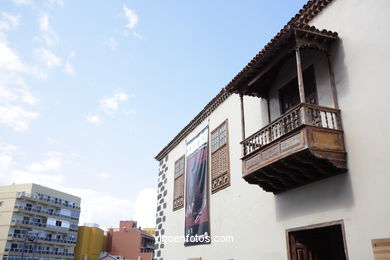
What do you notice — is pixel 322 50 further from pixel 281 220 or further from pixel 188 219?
pixel 188 219

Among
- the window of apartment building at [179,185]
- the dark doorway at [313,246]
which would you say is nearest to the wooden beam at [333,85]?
the dark doorway at [313,246]

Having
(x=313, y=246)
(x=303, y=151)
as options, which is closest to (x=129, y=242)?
(x=313, y=246)

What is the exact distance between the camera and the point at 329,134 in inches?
225

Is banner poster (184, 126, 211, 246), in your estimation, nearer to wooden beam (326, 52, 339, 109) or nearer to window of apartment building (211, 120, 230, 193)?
window of apartment building (211, 120, 230, 193)

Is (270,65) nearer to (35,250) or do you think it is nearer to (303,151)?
(303,151)

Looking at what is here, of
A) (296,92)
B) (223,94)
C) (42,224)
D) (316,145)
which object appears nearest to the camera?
(316,145)

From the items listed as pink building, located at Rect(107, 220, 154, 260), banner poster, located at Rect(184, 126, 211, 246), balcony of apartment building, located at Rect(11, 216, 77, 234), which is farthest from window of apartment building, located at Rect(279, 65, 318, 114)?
balcony of apartment building, located at Rect(11, 216, 77, 234)

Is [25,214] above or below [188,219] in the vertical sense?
above

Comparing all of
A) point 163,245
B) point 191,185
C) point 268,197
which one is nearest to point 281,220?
point 268,197

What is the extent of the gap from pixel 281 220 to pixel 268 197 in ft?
2.22

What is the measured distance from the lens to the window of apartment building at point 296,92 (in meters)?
6.80

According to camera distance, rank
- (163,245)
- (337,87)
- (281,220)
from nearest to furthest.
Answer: (337,87) < (281,220) < (163,245)

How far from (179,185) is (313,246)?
670 centimetres

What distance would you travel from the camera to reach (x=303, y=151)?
5.48 m
